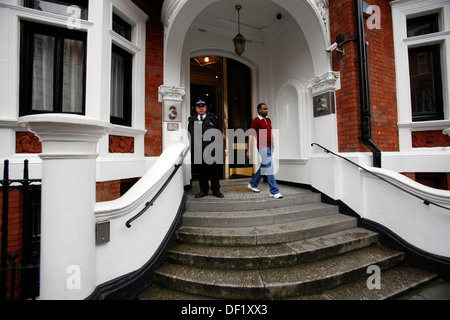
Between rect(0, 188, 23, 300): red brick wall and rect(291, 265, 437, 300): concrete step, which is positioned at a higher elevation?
rect(0, 188, 23, 300): red brick wall

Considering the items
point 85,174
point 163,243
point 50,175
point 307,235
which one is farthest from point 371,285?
point 50,175

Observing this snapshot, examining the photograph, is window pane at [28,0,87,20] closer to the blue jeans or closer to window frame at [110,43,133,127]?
window frame at [110,43,133,127]

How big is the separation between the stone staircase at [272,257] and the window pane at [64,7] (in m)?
3.72

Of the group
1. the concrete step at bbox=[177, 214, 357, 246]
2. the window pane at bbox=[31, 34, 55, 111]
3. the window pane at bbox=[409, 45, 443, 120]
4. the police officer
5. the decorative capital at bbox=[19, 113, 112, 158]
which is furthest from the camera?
the window pane at bbox=[409, 45, 443, 120]

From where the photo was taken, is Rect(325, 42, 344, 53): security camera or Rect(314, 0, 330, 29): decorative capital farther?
Rect(314, 0, 330, 29): decorative capital

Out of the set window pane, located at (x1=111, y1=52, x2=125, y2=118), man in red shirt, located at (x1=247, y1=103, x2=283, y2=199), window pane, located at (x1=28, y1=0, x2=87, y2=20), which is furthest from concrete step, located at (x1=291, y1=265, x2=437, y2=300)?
window pane, located at (x1=28, y1=0, x2=87, y2=20)

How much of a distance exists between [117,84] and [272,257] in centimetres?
406

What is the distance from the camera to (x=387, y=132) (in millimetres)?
3746

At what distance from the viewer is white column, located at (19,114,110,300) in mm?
1527

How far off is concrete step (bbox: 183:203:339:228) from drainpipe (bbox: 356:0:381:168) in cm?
147

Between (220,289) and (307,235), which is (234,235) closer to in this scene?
(220,289)

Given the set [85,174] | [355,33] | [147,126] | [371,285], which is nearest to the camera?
[85,174]

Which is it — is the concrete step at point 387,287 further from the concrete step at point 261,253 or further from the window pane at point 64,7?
the window pane at point 64,7

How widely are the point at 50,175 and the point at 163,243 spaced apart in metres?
1.50
